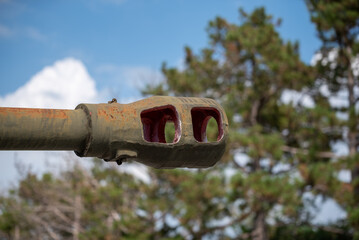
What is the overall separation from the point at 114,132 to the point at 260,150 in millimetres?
14313

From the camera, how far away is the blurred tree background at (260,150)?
1518cm

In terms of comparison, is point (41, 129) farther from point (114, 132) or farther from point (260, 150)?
point (260, 150)

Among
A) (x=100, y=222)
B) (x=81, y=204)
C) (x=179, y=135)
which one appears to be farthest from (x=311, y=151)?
(x=179, y=135)

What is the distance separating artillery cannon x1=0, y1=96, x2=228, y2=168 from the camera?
168 centimetres

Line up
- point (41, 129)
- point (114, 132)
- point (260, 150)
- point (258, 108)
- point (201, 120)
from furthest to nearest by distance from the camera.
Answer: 1. point (258, 108)
2. point (260, 150)
3. point (201, 120)
4. point (114, 132)
5. point (41, 129)

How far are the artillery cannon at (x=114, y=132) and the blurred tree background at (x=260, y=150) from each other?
1249 centimetres

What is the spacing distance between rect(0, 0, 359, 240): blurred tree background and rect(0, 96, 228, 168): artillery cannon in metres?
12.5

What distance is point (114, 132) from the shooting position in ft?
5.93

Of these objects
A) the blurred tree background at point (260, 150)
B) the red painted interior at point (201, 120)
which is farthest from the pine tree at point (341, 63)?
the red painted interior at point (201, 120)

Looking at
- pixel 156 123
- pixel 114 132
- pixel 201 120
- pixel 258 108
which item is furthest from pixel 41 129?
pixel 258 108

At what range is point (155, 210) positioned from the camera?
17.5m

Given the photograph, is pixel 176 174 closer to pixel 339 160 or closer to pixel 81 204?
pixel 339 160

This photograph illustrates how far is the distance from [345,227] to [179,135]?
647 inches

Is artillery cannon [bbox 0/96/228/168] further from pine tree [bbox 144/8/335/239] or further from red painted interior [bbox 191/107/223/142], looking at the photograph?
Result: pine tree [bbox 144/8/335/239]
